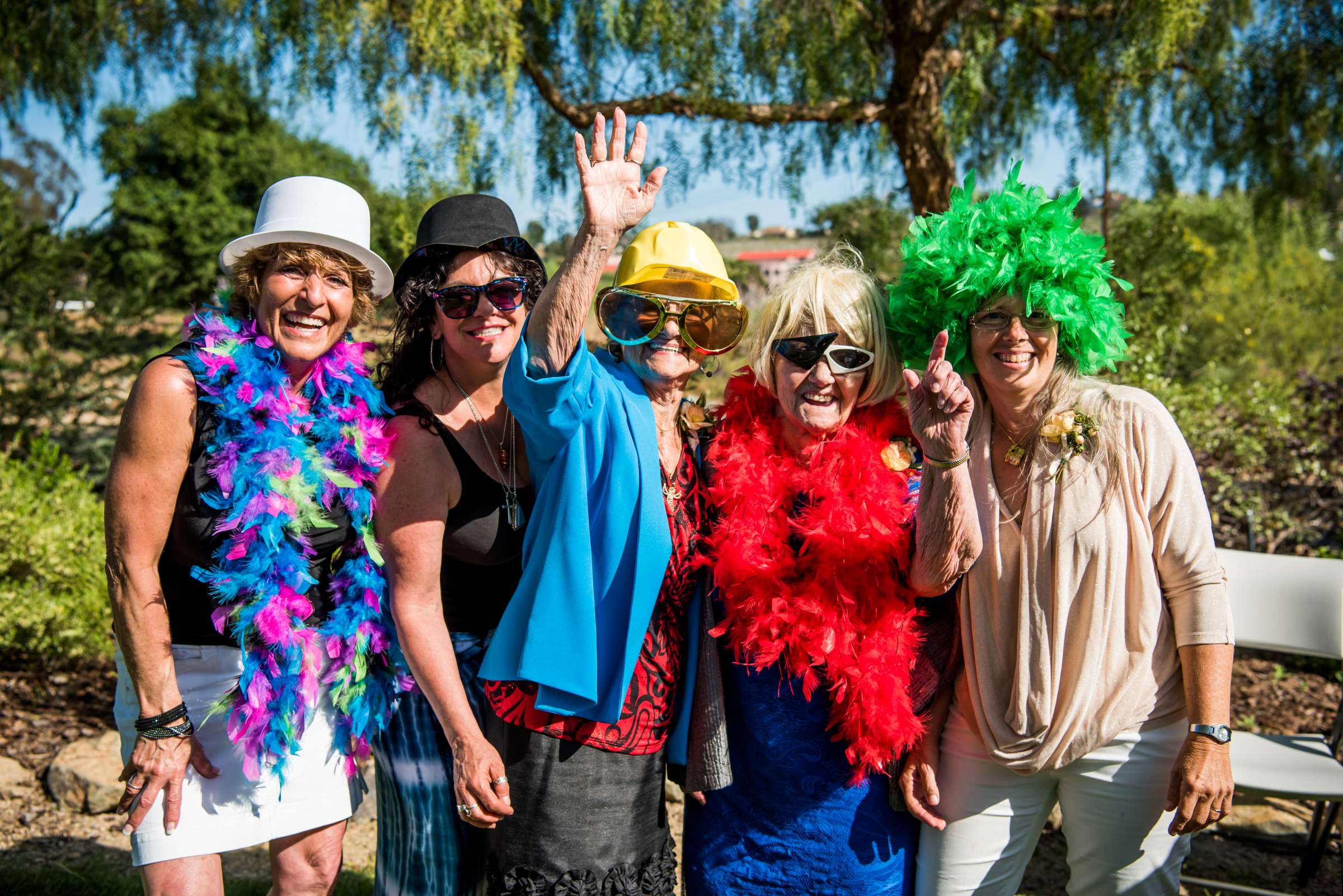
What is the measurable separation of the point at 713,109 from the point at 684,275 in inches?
124

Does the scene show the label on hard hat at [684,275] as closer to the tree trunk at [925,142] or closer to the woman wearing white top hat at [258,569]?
the woman wearing white top hat at [258,569]

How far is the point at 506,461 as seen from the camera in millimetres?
2186

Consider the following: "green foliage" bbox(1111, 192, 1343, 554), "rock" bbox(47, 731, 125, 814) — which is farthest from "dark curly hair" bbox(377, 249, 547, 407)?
"green foliage" bbox(1111, 192, 1343, 554)

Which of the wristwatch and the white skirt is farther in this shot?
the white skirt

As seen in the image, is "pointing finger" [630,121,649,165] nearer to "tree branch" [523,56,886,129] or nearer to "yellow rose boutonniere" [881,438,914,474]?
"yellow rose boutonniere" [881,438,914,474]

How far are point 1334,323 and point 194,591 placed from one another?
33.7 ft

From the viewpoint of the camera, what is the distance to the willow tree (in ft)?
15.6

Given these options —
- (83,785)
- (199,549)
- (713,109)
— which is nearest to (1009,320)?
(199,549)

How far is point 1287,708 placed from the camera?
4.53 metres

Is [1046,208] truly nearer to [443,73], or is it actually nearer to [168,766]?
[168,766]

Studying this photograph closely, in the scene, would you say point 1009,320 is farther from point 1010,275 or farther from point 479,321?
point 479,321

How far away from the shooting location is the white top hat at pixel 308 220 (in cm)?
217

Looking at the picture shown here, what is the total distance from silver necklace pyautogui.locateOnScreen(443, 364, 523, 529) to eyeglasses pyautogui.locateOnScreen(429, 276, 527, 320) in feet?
0.56

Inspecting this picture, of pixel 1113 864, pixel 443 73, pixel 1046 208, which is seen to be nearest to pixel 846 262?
pixel 1046 208
